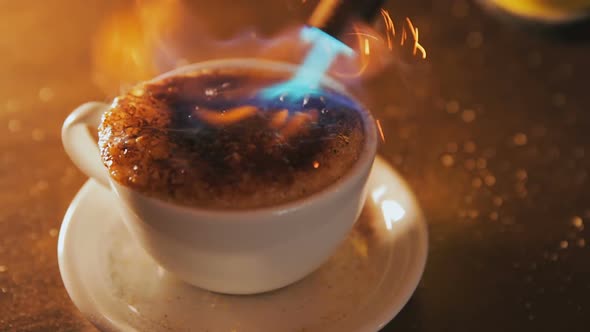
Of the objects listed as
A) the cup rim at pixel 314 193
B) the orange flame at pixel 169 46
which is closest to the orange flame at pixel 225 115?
the cup rim at pixel 314 193

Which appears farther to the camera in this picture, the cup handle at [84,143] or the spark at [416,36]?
the spark at [416,36]

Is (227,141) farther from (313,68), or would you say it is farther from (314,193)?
(313,68)

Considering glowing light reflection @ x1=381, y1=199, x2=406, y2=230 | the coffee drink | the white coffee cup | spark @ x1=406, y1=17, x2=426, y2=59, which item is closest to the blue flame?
the coffee drink

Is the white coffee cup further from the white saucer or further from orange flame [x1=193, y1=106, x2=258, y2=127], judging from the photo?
orange flame [x1=193, y1=106, x2=258, y2=127]

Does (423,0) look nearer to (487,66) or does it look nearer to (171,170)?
(487,66)

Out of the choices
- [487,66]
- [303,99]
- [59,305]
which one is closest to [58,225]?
[59,305]

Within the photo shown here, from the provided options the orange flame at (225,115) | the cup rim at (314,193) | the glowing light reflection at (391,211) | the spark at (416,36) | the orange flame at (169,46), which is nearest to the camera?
the cup rim at (314,193)

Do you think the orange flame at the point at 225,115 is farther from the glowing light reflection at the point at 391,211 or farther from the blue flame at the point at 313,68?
the glowing light reflection at the point at 391,211
